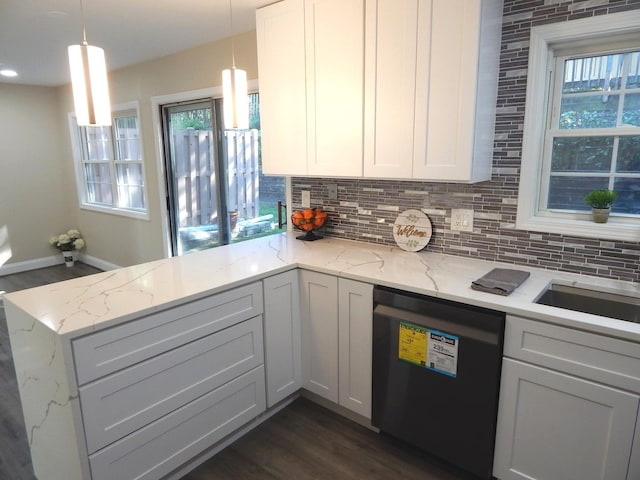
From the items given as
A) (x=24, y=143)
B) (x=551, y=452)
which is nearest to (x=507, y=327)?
(x=551, y=452)

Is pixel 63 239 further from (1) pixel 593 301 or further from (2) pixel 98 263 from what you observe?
(1) pixel 593 301

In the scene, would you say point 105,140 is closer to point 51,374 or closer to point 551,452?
point 51,374

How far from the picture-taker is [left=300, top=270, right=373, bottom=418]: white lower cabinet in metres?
2.11

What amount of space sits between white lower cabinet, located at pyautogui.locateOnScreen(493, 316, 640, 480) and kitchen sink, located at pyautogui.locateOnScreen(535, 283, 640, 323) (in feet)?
0.79

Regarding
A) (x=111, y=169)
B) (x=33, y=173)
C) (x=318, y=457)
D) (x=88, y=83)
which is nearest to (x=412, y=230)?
(x=318, y=457)

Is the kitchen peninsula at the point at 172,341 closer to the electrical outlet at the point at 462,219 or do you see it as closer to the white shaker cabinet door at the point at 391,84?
the electrical outlet at the point at 462,219

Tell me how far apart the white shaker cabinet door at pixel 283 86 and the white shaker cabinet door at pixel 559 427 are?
65.9 inches

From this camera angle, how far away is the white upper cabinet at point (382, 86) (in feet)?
6.22

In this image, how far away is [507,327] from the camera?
5.41ft

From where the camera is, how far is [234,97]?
6.15 ft

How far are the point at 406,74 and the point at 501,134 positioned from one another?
585 mm

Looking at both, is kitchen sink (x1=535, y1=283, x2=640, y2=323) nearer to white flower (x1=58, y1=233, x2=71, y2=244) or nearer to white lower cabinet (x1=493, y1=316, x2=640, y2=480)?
white lower cabinet (x1=493, y1=316, x2=640, y2=480)

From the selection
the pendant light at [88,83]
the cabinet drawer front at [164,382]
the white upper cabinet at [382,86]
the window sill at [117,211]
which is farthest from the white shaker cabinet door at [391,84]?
the window sill at [117,211]

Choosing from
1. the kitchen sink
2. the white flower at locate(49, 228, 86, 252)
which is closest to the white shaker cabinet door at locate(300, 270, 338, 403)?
the kitchen sink
